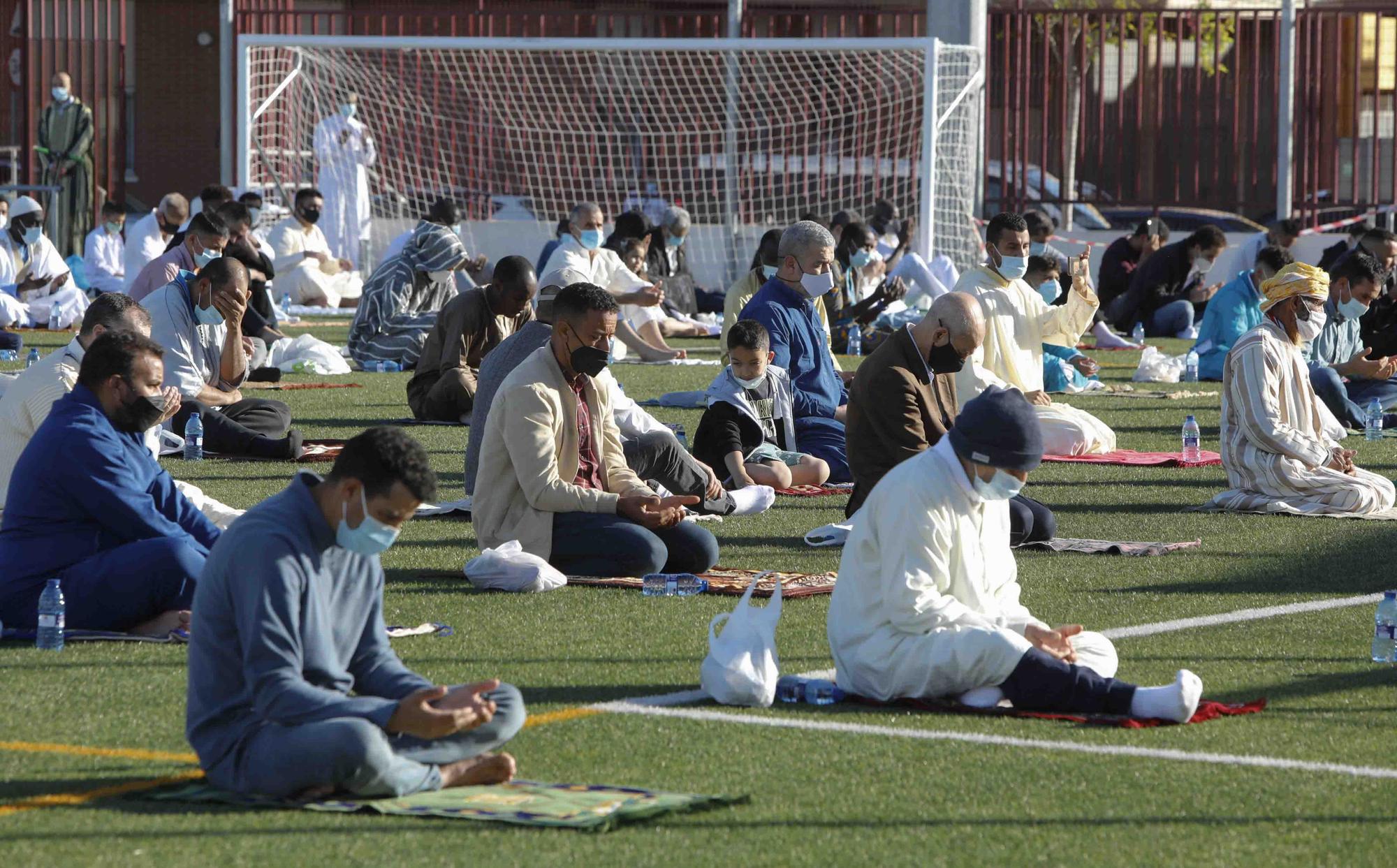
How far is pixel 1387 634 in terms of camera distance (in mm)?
7125

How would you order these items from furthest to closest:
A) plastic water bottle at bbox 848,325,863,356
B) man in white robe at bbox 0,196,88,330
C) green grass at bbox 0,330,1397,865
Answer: man in white robe at bbox 0,196,88,330, plastic water bottle at bbox 848,325,863,356, green grass at bbox 0,330,1397,865

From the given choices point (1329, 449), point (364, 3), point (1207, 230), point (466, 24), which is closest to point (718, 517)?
point (1329, 449)

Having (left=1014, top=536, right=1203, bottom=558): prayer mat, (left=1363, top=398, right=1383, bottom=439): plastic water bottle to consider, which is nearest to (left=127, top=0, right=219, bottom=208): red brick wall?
(left=1363, top=398, right=1383, bottom=439): plastic water bottle

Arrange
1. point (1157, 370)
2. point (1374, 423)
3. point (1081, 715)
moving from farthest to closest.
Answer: point (1157, 370), point (1374, 423), point (1081, 715)

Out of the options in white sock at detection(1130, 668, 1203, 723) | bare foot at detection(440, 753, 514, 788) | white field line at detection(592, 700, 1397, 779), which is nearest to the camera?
bare foot at detection(440, 753, 514, 788)

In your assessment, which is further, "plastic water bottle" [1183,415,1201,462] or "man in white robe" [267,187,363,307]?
"man in white robe" [267,187,363,307]

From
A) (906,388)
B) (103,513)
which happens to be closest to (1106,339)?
(906,388)

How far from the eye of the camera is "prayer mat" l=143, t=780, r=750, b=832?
16.1ft

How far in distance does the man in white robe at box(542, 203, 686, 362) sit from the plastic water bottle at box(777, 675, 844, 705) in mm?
10770

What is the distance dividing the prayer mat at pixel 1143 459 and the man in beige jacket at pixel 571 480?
4.65 m

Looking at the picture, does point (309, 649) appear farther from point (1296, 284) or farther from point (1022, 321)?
point (1022, 321)

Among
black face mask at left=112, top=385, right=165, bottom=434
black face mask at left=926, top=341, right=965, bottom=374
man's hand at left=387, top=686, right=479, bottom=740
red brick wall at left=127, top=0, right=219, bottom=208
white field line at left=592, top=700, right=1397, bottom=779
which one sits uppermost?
red brick wall at left=127, top=0, right=219, bottom=208

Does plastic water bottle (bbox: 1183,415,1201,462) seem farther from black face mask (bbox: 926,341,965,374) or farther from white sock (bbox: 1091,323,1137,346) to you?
white sock (bbox: 1091,323,1137,346)

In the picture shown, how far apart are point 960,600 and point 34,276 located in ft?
55.7
